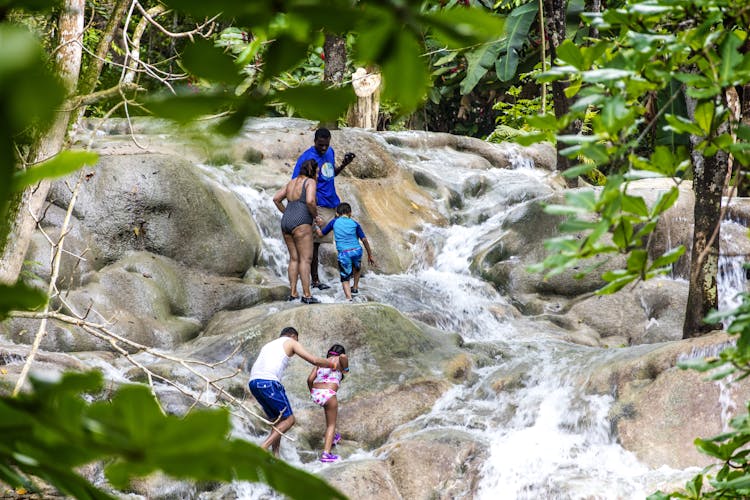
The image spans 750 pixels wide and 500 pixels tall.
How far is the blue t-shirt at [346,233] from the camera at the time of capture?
10.5 metres

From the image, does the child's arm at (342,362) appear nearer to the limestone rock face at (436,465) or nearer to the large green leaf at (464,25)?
the limestone rock face at (436,465)

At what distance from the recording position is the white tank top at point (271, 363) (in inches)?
298

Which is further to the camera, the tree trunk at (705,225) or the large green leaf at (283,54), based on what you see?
the tree trunk at (705,225)

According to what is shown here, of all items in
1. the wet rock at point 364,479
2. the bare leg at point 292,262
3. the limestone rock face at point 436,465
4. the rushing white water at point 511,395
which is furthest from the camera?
the bare leg at point 292,262

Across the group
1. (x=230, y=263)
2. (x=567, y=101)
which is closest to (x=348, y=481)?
(x=230, y=263)

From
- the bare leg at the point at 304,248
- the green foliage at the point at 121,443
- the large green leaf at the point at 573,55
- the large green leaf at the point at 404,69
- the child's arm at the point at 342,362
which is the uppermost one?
the large green leaf at the point at 404,69

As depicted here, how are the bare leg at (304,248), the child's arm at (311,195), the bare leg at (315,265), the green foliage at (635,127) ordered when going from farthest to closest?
the bare leg at (315,265) → the bare leg at (304,248) → the child's arm at (311,195) → the green foliage at (635,127)

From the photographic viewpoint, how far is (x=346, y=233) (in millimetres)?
10508

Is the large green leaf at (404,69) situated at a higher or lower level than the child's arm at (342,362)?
higher

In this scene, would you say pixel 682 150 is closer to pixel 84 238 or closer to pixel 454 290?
pixel 84 238

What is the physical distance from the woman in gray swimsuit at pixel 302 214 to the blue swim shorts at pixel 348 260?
47 centimetres

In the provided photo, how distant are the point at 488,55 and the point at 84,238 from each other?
8681 millimetres

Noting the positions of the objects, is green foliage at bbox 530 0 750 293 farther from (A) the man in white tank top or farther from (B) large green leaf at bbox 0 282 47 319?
(A) the man in white tank top

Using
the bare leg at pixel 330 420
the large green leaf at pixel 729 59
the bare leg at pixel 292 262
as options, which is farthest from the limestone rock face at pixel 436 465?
the large green leaf at pixel 729 59
